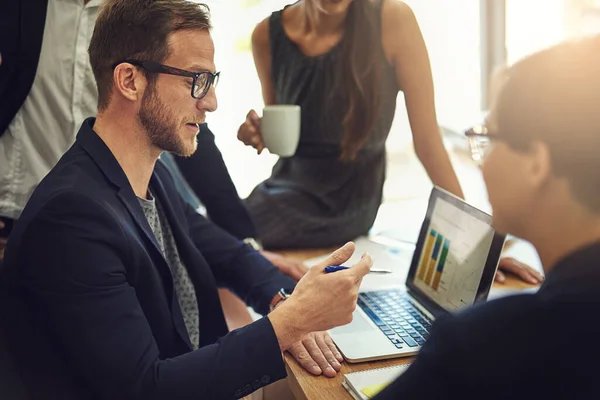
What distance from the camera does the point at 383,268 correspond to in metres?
1.70

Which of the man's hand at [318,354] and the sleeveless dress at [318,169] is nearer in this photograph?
the man's hand at [318,354]

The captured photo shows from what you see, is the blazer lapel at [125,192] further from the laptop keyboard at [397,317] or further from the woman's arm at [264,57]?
the woman's arm at [264,57]

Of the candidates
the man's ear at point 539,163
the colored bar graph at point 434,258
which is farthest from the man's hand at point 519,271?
the man's ear at point 539,163

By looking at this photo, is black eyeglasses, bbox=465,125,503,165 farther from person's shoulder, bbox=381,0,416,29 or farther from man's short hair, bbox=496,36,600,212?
person's shoulder, bbox=381,0,416,29

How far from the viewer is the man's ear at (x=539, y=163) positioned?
2.49 ft

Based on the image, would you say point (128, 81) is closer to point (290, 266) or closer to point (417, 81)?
point (290, 266)

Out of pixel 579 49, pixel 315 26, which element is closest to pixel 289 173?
pixel 315 26

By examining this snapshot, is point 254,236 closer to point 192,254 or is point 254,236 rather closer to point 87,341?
point 192,254

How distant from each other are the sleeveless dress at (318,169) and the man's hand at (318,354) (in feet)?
2.26

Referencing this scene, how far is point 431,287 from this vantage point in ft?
4.82

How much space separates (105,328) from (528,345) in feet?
2.26

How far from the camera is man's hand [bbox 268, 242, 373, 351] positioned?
121cm

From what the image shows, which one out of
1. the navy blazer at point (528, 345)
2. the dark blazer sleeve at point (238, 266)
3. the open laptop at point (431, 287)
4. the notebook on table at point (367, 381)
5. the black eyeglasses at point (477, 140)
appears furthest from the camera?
the dark blazer sleeve at point (238, 266)

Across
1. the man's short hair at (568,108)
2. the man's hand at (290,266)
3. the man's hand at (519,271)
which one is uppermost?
the man's short hair at (568,108)
